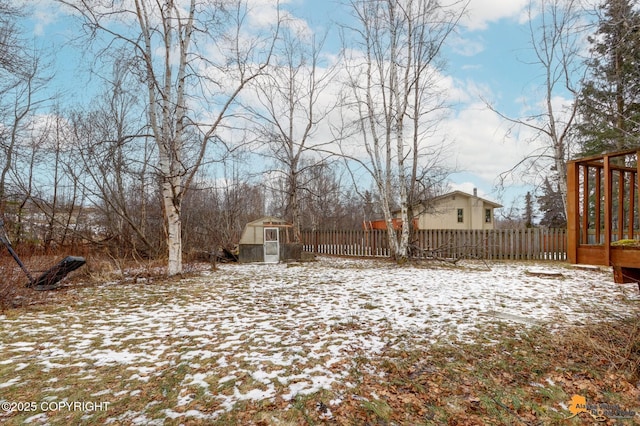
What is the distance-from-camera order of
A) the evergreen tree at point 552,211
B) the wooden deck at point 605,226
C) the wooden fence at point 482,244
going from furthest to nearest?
the evergreen tree at point 552,211 → the wooden fence at point 482,244 → the wooden deck at point 605,226

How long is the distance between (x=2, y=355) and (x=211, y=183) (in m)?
21.6

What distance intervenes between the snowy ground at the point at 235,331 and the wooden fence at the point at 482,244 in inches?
195

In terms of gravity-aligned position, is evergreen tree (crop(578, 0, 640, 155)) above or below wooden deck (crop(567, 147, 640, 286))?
above

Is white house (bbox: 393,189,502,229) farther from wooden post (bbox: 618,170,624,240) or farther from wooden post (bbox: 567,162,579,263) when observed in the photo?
wooden post (bbox: 567,162,579,263)

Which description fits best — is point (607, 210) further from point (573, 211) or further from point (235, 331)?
point (235, 331)

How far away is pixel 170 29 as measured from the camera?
788cm

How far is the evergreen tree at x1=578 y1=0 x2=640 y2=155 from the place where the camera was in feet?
14.8

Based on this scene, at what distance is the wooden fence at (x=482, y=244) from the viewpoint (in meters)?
11.7
